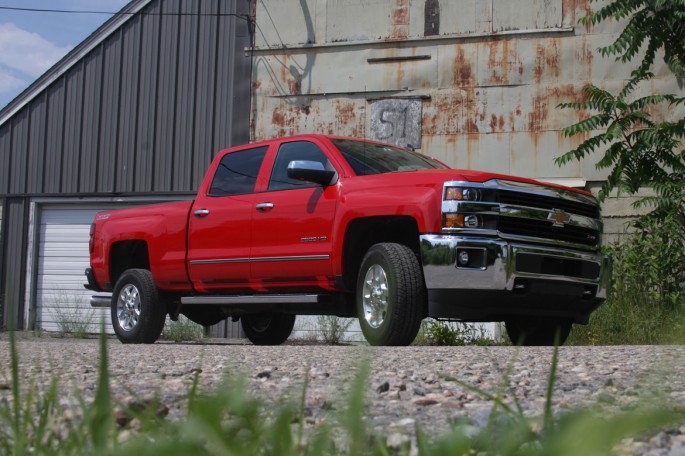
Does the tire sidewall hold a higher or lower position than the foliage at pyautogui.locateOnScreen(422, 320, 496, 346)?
higher

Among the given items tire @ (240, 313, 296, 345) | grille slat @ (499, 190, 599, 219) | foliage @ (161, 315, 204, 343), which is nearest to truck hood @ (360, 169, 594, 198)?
grille slat @ (499, 190, 599, 219)

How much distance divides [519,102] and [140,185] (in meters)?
6.89

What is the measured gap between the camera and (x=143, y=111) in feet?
55.4

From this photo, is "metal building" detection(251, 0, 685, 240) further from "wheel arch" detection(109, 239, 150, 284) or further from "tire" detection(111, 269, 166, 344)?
"tire" detection(111, 269, 166, 344)

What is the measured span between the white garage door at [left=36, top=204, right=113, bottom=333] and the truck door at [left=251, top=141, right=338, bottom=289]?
944 centimetres

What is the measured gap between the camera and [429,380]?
3676 millimetres

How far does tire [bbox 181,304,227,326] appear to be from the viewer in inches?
363

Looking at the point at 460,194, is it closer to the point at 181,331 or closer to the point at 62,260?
the point at 181,331

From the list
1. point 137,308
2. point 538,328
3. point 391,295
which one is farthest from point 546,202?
point 137,308

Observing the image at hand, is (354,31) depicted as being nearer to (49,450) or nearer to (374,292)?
(374,292)

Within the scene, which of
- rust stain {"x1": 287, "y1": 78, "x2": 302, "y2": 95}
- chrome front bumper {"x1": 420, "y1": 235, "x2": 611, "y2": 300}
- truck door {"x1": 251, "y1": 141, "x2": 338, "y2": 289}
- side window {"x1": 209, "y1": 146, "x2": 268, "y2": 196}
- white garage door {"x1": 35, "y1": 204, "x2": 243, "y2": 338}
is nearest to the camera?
chrome front bumper {"x1": 420, "y1": 235, "x2": 611, "y2": 300}

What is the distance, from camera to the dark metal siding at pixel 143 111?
16297 mm

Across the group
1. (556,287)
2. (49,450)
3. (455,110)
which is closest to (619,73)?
(455,110)

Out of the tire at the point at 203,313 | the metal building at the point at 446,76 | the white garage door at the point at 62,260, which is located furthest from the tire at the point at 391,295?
the white garage door at the point at 62,260
